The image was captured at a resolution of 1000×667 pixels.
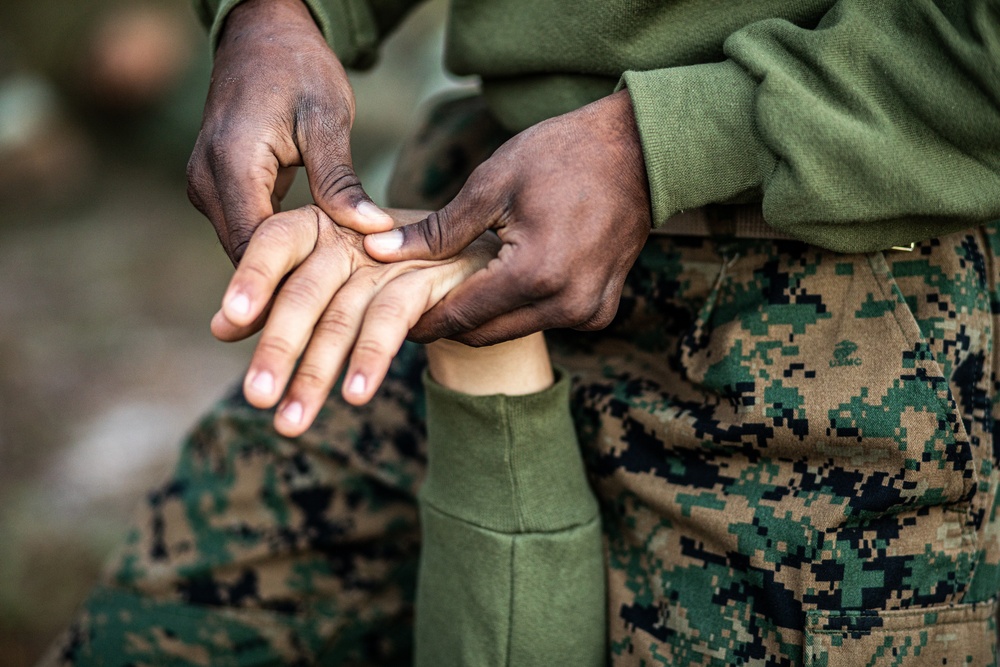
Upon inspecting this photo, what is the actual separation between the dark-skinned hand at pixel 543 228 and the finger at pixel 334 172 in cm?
3

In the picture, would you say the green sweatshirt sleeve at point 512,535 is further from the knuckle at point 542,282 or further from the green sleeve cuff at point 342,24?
the green sleeve cuff at point 342,24

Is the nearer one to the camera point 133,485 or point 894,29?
point 894,29

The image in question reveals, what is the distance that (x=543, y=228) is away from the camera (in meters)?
0.91

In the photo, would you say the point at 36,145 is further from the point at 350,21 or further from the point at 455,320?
the point at 455,320

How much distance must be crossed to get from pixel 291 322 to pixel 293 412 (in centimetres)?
9

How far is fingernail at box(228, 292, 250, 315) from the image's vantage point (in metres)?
0.81

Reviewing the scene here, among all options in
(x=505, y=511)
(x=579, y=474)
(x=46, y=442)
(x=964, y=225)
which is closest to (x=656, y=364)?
(x=579, y=474)

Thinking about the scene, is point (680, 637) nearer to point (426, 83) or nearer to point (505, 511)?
point (505, 511)

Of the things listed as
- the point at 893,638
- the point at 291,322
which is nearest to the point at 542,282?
the point at 291,322

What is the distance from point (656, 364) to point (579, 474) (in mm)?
205

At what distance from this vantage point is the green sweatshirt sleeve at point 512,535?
3.48 feet

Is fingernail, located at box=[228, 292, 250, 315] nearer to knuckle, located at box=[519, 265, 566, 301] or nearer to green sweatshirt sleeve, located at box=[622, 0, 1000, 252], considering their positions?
knuckle, located at box=[519, 265, 566, 301]

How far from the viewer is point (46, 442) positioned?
252cm

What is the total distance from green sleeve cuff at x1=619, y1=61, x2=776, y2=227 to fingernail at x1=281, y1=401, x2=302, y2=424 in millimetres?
464
